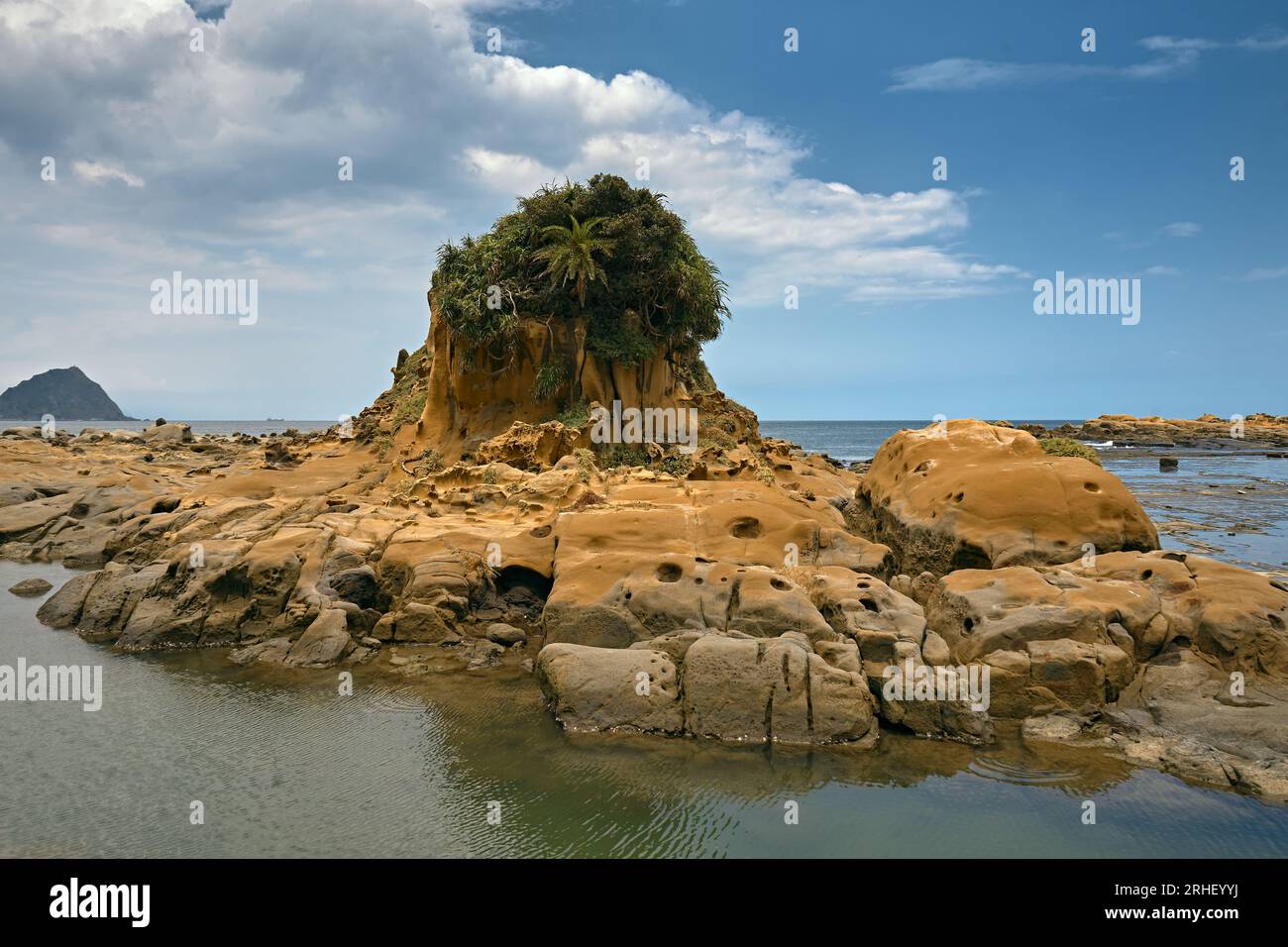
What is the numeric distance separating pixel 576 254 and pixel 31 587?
53.0 feet

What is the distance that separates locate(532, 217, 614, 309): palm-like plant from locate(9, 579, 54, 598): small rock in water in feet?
49.3

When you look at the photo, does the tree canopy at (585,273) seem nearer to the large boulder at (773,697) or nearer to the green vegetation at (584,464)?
the green vegetation at (584,464)

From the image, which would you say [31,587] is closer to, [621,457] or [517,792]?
[621,457]

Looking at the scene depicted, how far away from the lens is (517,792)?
8.78 m

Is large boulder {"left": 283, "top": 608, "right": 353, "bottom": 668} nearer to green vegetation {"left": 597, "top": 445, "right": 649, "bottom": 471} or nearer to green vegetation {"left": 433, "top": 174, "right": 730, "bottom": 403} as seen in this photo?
green vegetation {"left": 597, "top": 445, "right": 649, "bottom": 471}

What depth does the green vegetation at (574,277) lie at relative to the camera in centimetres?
2369

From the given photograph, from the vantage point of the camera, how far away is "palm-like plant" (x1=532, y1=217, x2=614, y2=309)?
2327cm

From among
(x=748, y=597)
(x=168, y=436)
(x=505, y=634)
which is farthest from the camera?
(x=168, y=436)

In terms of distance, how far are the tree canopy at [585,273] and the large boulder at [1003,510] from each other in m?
10.9

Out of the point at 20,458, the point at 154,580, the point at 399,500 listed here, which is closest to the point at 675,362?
the point at 399,500

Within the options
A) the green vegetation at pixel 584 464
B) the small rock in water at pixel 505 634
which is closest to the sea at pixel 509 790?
the small rock in water at pixel 505 634

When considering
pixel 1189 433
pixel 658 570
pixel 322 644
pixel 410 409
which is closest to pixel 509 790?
pixel 658 570

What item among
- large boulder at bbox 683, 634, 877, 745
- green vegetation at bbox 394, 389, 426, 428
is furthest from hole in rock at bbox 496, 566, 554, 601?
green vegetation at bbox 394, 389, 426, 428
